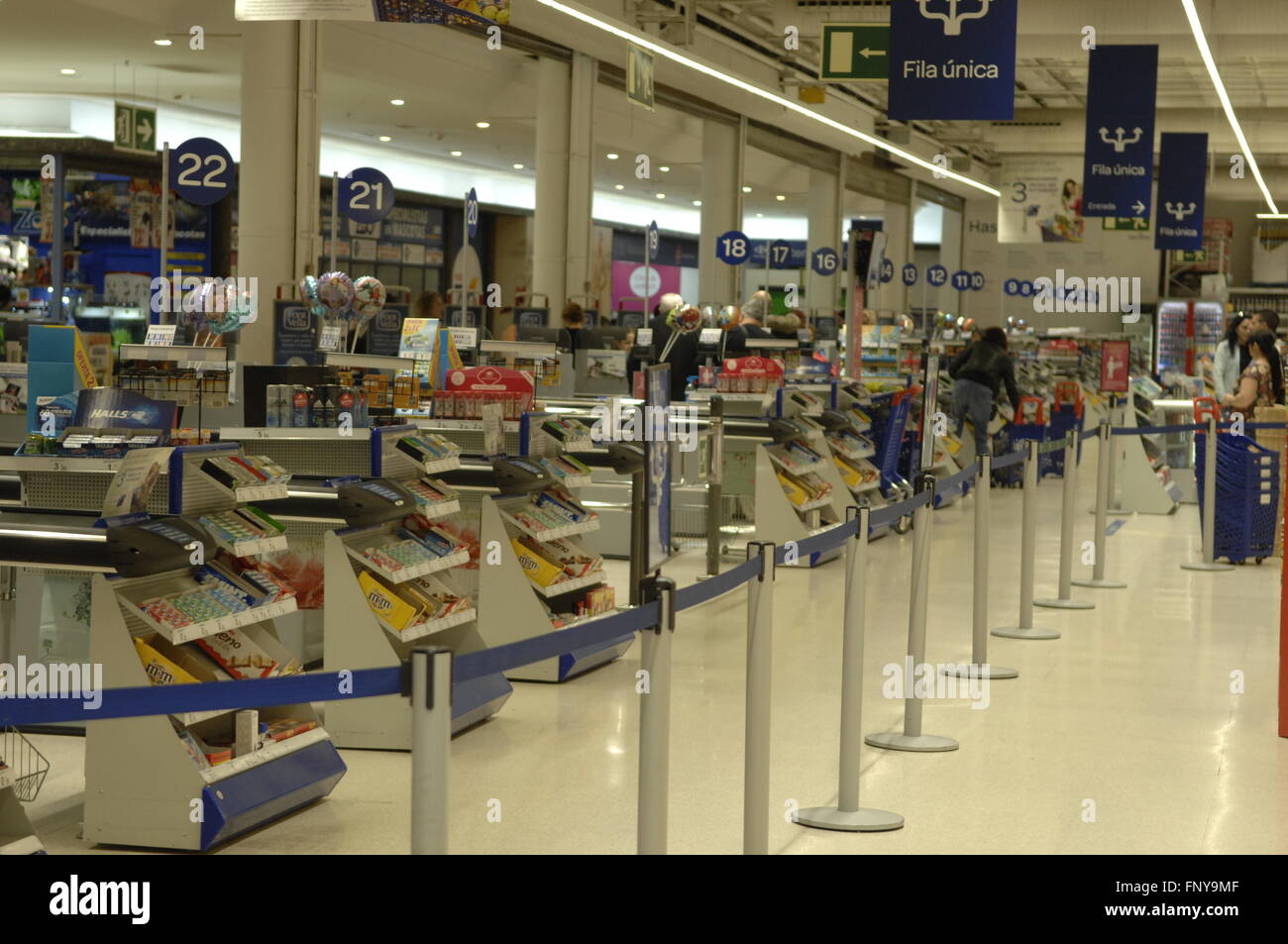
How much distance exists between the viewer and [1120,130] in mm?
13312

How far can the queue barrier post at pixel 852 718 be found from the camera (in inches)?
187

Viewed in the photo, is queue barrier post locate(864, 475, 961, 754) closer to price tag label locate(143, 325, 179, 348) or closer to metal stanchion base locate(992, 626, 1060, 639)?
metal stanchion base locate(992, 626, 1060, 639)

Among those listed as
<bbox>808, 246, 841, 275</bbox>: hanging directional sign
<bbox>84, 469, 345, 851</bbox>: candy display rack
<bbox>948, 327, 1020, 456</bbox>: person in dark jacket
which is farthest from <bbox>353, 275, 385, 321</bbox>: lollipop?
<bbox>808, 246, 841, 275</bbox>: hanging directional sign

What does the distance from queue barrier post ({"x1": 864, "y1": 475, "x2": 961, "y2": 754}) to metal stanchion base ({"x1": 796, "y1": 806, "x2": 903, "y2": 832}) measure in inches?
33.6

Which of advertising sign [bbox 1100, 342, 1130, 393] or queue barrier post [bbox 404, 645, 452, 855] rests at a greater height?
advertising sign [bbox 1100, 342, 1130, 393]

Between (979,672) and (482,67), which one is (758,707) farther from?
(482,67)

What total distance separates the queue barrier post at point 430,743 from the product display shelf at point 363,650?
8.86ft

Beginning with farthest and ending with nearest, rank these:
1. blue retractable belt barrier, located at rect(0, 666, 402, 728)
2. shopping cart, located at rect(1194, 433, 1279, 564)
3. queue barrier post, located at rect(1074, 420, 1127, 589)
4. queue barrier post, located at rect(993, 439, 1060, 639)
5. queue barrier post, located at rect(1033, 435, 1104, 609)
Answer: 1. shopping cart, located at rect(1194, 433, 1279, 564)
2. queue barrier post, located at rect(1074, 420, 1127, 589)
3. queue barrier post, located at rect(1033, 435, 1104, 609)
4. queue barrier post, located at rect(993, 439, 1060, 639)
5. blue retractable belt barrier, located at rect(0, 666, 402, 728)

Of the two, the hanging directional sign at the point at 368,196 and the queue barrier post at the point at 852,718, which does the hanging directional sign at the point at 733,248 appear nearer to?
the hanging directional sign at the point at 368,196

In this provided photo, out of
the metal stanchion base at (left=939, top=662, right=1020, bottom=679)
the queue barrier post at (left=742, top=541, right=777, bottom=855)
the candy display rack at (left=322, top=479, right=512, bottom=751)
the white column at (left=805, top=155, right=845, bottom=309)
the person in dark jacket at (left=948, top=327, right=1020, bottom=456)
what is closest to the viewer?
the queue barrier post at (left=742, top=541, right=777, bottom=855)

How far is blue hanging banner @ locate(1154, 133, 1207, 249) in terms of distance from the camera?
17234 millimetres

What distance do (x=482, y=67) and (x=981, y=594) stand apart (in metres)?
10.6
